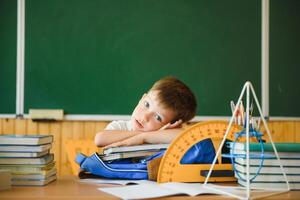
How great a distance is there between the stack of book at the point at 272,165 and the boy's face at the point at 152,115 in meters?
0.59

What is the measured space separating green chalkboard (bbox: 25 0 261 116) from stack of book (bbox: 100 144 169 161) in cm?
200

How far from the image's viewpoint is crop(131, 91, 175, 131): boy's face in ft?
5.09

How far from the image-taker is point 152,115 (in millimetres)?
1565

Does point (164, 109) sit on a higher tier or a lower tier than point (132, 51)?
lower

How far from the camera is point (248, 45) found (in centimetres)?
332

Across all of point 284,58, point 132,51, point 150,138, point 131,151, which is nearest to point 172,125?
point 150,138

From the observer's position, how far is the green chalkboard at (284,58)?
10.9 feet

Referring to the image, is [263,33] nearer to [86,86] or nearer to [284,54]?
[284,54]

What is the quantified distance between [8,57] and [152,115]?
1890 mm

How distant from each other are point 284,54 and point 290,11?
0.34 meters

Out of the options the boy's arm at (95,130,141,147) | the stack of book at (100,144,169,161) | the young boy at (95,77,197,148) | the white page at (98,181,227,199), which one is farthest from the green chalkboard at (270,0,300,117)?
the white page at (98,181,227,199)

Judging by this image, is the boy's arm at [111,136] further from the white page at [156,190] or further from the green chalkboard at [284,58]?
the green chalkboard at [284,58]

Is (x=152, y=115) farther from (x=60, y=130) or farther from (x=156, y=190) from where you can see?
(x=60, y=130)

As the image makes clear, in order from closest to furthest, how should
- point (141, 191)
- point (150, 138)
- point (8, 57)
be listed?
point (141, 191) < point (150, 138) < point (8, 57)
